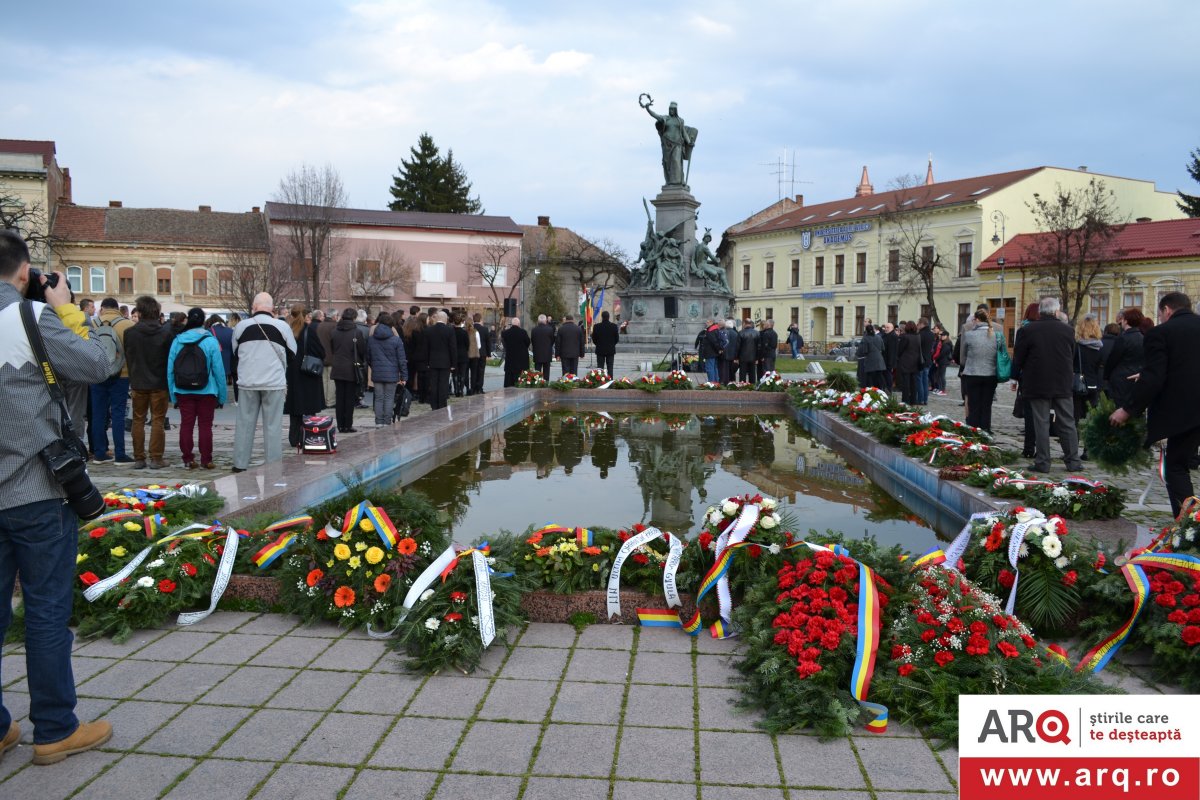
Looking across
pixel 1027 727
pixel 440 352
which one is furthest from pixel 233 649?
pixel 440 352

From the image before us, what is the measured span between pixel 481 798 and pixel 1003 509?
4.76 meters

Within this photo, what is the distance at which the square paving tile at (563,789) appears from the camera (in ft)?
9.87

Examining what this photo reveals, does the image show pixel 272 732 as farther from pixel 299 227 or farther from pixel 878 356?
pixel 299 227

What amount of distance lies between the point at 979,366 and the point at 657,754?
30.8 ft

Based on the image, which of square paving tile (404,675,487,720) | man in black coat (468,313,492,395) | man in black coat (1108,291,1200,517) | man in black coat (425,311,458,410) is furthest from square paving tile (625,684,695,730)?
man in black coat (468,313,492,395)

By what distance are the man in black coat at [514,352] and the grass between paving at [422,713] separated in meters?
13.8

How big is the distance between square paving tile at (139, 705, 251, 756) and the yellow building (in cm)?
4962

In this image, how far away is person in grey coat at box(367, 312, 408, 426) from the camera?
1223 centimetres

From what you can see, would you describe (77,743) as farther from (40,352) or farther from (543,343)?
(543,343)

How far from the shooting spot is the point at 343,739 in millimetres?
3430

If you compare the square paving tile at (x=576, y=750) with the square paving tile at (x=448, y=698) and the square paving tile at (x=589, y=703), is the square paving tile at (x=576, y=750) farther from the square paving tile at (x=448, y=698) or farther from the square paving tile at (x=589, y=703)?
the square paving tile at (x=448, y=698)

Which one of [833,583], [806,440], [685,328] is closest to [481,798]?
[833,583]

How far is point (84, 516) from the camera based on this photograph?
10.8 feet

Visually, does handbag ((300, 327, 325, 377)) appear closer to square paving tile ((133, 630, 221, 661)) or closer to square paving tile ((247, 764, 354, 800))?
square paving tile ((133, 630, 221, 661))
